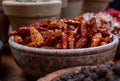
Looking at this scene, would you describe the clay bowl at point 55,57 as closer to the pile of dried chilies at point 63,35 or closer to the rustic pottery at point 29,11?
the pile of dried chilies at point 63,35

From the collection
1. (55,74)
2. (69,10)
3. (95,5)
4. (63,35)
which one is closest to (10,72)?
(63,35)

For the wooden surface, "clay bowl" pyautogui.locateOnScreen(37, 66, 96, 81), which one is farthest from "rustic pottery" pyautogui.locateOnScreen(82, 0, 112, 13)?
"clay bowl" pyautogui.locateOnScreen(37, 66, 96, 81)

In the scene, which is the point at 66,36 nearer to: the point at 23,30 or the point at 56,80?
the point at 23,30

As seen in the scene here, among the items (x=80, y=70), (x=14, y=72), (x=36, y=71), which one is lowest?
(x=14, y=72)

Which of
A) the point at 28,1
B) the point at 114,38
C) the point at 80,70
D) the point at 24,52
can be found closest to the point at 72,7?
the point at 28,1

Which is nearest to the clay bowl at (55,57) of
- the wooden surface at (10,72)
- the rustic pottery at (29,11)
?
the wooden surface at (10,72)

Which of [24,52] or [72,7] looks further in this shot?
[72,7]

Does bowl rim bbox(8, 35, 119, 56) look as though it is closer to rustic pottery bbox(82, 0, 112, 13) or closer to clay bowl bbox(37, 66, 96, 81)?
clay bowl bbox(37, 66, 96, 81)
